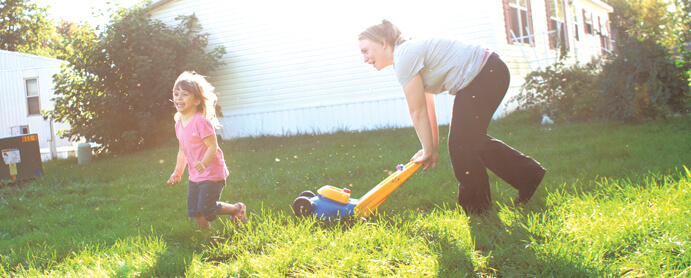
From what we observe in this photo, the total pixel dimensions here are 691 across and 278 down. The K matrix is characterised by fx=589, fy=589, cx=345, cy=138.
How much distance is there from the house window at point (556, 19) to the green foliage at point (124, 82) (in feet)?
30.1

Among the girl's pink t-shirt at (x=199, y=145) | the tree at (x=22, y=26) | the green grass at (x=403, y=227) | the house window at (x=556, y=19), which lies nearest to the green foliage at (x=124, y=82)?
the green grass at (x=403, y=227)

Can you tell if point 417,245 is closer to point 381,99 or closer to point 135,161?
point 135,161

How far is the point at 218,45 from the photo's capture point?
47.1 feet

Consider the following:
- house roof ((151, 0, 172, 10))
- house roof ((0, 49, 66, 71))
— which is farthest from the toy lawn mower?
house roof ((0, 49, 66, 71))

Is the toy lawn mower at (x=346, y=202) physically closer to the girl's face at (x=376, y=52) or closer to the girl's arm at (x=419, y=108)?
the girl's arm at (x=419, y=108)

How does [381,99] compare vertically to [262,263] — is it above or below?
above

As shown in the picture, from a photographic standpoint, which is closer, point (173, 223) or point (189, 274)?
point (189, 274)

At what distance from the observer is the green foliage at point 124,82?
12.7 meters

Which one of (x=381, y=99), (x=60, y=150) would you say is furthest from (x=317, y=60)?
(x=60, y=150)

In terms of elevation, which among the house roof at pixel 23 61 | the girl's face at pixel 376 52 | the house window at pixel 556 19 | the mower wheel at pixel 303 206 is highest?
the house roof at pixel 23 61

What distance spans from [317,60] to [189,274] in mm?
10573

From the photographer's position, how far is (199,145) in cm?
Answer: 434

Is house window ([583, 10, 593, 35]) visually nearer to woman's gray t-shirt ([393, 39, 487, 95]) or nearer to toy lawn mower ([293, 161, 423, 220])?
woman's gray t-shirt ([393, 39, 487, 95])

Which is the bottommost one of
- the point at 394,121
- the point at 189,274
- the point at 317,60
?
the point at 189,274
